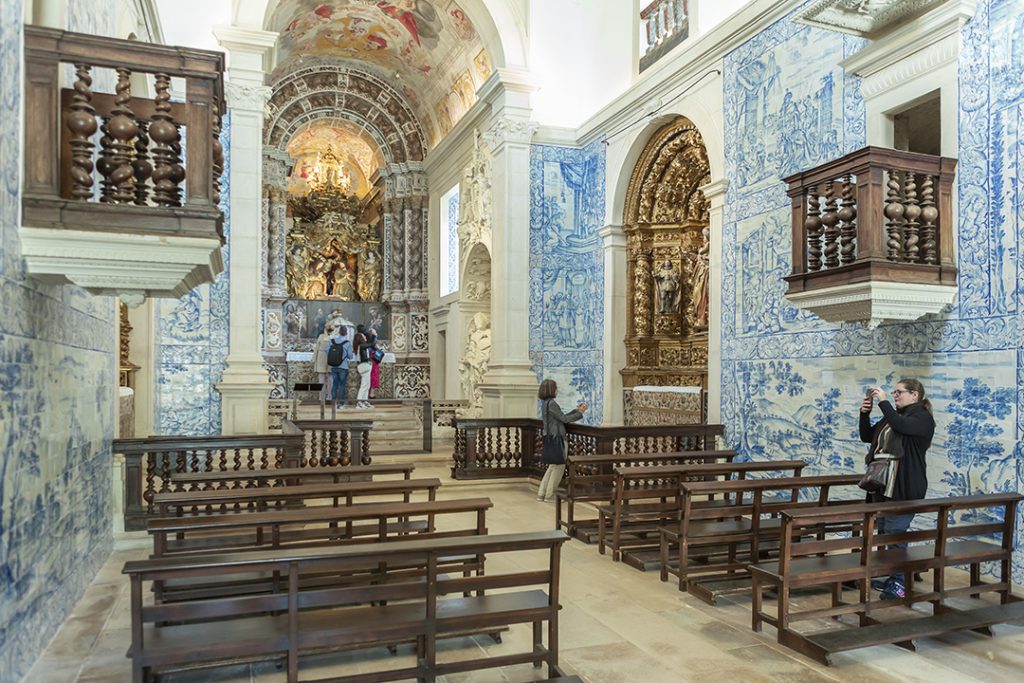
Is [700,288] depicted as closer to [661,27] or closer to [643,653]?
[661,27]

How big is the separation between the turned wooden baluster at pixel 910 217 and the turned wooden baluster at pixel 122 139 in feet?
19.4

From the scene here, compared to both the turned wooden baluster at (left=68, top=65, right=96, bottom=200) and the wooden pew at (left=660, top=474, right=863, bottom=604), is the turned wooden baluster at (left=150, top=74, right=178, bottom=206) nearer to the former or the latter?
the turned wooden baluster at (left=68, top=65, right=96, bottom=200)

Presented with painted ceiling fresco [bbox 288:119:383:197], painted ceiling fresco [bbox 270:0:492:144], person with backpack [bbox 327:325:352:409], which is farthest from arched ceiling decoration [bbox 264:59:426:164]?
person with backpack [bbox 327:325:352:409]

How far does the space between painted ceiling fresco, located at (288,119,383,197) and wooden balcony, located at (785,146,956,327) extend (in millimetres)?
18578

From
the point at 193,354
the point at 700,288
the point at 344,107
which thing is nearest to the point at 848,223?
the point at 700,288

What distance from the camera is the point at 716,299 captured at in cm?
1063

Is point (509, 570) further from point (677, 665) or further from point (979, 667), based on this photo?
point (979, 667)

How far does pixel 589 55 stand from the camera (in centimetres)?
1467

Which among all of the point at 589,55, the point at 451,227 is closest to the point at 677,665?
the point at 589,55

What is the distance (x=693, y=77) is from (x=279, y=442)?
24.5 feet

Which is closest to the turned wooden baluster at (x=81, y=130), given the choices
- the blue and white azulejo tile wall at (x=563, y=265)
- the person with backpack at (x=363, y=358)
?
the blue and white azulejo tile wall at (x=563, y=265)

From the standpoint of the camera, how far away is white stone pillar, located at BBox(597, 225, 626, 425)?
531 inches

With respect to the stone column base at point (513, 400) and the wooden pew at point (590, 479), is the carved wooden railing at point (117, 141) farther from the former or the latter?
the stone column base at point (513, 400)

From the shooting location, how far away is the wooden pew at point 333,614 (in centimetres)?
368
